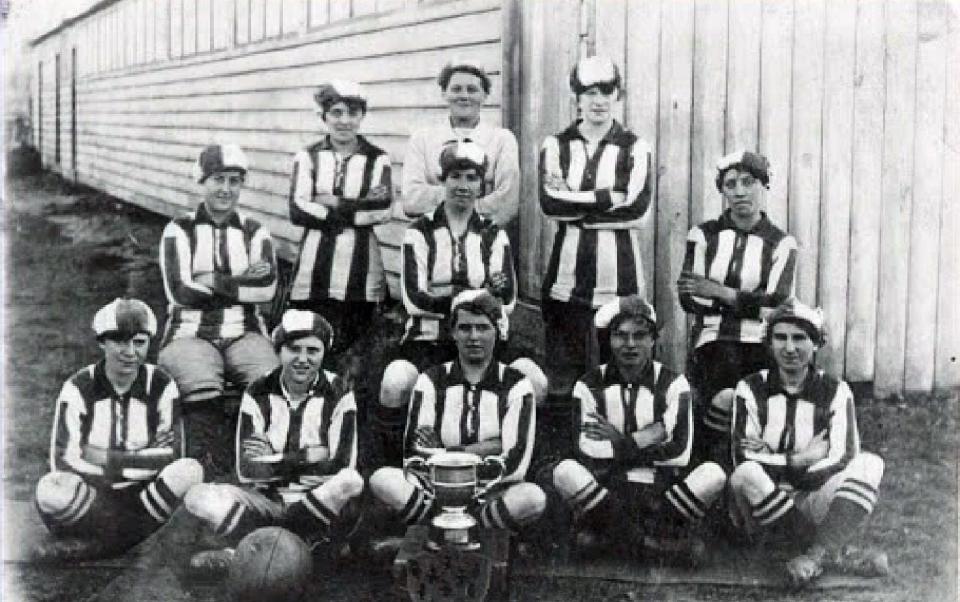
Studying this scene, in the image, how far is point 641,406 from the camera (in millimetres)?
3682

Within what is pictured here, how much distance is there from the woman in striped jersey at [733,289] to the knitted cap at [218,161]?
5.63 ft

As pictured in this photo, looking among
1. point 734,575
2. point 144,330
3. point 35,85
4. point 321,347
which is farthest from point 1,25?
point 35,85

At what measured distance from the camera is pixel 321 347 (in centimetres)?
360

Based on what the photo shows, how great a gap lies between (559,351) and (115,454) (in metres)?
1.64

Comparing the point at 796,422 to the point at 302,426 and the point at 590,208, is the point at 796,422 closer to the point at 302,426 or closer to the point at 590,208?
the point at 590,208

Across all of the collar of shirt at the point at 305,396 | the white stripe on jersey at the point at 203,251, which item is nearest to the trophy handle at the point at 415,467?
the collar of shirt at the point at 305,396

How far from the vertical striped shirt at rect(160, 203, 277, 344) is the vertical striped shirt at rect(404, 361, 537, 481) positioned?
2.76 feet

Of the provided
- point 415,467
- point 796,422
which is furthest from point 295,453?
point 796,422

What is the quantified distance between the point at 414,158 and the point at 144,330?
50.8 inches

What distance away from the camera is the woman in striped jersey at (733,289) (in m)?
3.93

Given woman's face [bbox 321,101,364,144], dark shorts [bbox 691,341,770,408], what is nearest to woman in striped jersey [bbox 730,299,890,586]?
dark shorts [bbox 691,341,770,408]

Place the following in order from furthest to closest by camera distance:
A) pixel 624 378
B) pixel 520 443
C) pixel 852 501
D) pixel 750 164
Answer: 1. pixel 750 164
2. pixel 624 378
3. pixel 520 443
4. pixel 852 501

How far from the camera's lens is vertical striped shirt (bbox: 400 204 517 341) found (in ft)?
12.9

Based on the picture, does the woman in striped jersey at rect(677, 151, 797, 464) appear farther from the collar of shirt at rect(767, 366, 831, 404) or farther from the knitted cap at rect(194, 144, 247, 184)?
the knitted cap at rect(194, 144, 247, 184)
